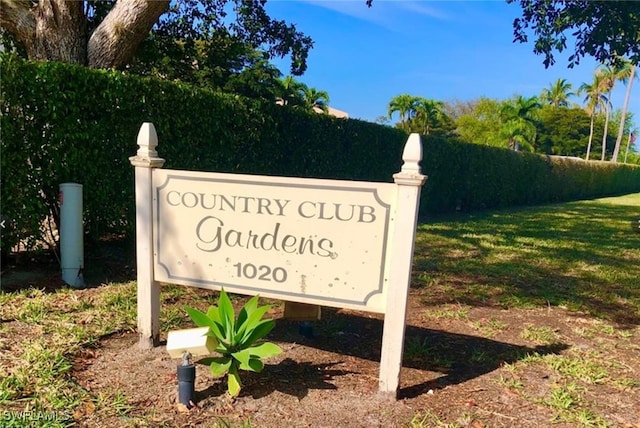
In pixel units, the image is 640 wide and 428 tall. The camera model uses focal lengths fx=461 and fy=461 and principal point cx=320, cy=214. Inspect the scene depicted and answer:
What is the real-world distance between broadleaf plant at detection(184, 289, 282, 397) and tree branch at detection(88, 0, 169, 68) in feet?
14.4

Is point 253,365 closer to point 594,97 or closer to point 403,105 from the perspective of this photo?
point 403,105

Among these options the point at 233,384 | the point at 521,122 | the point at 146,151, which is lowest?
the point at 233,384

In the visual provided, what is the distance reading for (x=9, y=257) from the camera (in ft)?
14.4

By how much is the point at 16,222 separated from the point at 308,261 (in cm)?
300

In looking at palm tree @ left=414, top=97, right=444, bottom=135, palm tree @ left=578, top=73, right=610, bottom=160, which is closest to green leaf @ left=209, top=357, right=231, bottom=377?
palm tree @ left=414, top=97, right=444, bottom=135

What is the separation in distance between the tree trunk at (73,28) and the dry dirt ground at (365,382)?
12.5 ft

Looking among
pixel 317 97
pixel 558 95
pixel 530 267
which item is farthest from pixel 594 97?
pixel 530 267

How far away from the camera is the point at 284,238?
2555 millimetres

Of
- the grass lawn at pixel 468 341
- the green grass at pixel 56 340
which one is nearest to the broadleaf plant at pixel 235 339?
the grass lawn at pixel 468 341

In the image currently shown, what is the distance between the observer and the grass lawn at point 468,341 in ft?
7.50

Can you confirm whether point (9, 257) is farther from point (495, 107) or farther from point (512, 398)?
point (495, 107)

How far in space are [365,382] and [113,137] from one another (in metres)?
3.50

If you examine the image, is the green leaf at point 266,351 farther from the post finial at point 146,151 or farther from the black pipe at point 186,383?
the post finial at point 146,151

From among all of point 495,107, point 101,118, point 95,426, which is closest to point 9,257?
point 101,118
